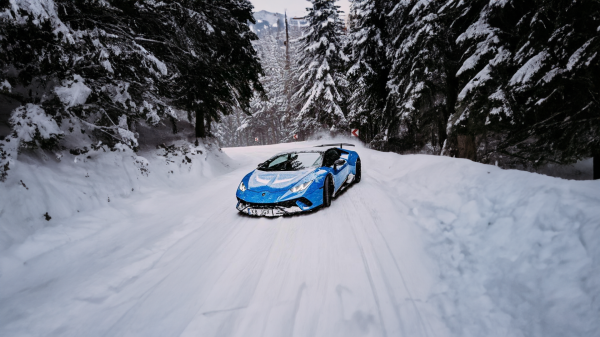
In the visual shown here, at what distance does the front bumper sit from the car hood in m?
0.28

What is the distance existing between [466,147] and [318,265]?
8.60 metres

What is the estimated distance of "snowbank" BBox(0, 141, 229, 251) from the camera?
3756 millimetres

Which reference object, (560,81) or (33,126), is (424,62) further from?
(33,126)

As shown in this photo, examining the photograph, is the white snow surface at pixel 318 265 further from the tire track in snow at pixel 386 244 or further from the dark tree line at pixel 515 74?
the dark tree line at pixel 515 74

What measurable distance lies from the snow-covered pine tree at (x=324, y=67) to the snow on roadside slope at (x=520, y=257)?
20.9 m

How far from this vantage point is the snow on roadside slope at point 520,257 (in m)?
1.97

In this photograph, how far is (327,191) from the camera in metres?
5.14

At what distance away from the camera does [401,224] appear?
4.21 metres

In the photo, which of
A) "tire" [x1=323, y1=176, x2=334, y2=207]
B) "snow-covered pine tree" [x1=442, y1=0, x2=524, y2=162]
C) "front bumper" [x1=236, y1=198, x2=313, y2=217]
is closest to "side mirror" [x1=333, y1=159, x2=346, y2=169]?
"tire" [x1=323, y1=176, x2=334, y2=207]

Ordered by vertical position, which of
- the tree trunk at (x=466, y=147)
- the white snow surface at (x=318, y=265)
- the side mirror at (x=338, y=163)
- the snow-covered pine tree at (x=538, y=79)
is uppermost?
the snow-covered pine tree at (x=538, y=79)

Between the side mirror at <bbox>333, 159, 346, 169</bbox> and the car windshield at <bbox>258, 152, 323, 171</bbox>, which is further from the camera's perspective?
the side mirror at <bbox>333, 159, 346, 169</bbox>

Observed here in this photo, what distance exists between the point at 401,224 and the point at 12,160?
6171 mm

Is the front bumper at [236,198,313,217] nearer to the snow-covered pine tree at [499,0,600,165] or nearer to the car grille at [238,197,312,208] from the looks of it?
the car grille at [238,197,312,208]

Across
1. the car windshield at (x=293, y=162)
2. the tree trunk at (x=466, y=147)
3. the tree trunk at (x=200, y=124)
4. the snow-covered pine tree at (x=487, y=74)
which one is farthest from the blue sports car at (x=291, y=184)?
the tree trunk at (x=200, y=124)
